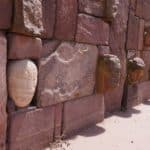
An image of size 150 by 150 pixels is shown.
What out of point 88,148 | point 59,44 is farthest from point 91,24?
point 88,148

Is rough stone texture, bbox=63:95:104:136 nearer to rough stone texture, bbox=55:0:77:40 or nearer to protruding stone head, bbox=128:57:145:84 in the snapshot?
rough stone texture, bbox=55:0:77:40

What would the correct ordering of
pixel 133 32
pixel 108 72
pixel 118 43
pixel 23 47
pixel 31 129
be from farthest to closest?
pixel 133 32
pixel 118 43
pixel 108 72
pixel 31 129
pixel 23 47

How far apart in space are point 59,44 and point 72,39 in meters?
0.27

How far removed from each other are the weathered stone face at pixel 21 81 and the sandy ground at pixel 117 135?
82cm

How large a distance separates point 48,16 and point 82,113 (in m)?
1.46

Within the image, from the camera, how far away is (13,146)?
295cm

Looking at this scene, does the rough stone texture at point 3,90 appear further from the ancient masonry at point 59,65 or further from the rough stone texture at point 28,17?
the rough stone texture at point 28,17

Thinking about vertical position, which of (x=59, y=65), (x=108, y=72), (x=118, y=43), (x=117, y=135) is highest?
(x=118, y=43)

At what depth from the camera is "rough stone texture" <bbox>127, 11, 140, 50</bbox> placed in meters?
5.28

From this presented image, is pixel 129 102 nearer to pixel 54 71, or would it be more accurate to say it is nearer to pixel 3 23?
pixel 54 71

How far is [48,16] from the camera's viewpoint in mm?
3221

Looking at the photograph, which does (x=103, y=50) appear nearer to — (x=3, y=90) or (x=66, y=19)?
(x=66, y=19)

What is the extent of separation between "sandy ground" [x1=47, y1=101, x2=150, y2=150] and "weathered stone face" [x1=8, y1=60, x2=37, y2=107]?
0.82 meters

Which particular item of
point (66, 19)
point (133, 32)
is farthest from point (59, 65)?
point (133, 32)
